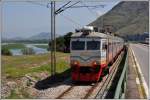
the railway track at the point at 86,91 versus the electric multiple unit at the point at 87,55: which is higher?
the electric multiple unit at the point at 87,55

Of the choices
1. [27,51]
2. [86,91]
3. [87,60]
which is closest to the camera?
[86,91]

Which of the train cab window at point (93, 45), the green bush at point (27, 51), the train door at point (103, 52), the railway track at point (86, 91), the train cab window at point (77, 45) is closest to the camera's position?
the railway track at point (86, 91)

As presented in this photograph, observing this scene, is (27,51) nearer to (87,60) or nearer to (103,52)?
(103,52)

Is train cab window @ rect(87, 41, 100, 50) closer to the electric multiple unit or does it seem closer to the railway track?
the electric multiple unit

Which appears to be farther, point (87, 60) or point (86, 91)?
point (87, 60)

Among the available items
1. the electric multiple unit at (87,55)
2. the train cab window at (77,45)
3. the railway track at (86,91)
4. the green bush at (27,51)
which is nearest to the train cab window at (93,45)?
the electric multiple unit at (87,55)

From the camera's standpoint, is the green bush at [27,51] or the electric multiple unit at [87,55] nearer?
the electric multiple unit at [87,55]

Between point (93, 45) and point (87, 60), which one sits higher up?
point (93, 45)

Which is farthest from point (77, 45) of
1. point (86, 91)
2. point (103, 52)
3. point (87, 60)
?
point (86, 91)

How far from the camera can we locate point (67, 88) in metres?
21.2

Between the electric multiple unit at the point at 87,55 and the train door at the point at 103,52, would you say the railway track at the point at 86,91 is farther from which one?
the train door at the point at 103,52

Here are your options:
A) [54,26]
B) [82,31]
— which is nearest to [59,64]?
[54,26]

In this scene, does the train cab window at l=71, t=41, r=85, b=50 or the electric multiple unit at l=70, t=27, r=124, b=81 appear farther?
the train cab window at l=71, t=41, r=85, b=50

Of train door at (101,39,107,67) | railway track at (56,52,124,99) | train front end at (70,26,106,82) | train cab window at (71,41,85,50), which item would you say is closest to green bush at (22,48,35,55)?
train door at (101,39,107,67)
